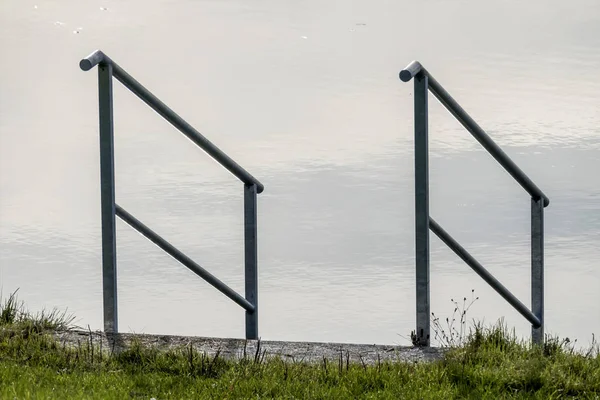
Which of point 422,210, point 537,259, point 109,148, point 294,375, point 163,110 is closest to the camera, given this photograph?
point 294,375

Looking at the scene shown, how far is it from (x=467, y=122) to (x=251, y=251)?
127 cm

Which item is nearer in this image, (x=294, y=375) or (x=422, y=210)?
(x=294, y=375)

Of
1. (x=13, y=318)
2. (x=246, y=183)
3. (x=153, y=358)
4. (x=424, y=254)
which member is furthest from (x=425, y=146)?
(x=13, y=318)

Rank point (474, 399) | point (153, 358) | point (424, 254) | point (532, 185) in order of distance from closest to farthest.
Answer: point (474, 399) < point (153, 358) < point (424, 254) < point (532, 185)

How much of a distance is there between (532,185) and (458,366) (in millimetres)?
1466

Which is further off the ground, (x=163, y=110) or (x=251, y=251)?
(x=163, y=110)

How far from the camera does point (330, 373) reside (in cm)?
515

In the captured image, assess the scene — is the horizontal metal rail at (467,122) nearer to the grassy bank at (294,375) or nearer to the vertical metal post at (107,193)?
the grassy bank at (294,375)

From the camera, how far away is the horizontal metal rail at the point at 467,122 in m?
5.78

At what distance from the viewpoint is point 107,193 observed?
599 centimetres

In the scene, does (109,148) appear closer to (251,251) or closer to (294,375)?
(251,251)

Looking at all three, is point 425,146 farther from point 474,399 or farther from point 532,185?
point 474,399

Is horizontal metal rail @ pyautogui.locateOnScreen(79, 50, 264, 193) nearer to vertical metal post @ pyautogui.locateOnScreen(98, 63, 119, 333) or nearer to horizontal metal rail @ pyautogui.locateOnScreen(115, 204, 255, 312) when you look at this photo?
vertical metal post @ pyautogui.locateOnScreen(98, 63, 119, 333)

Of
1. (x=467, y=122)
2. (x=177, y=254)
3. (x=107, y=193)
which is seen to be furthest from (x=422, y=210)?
(x=107, y=193)
